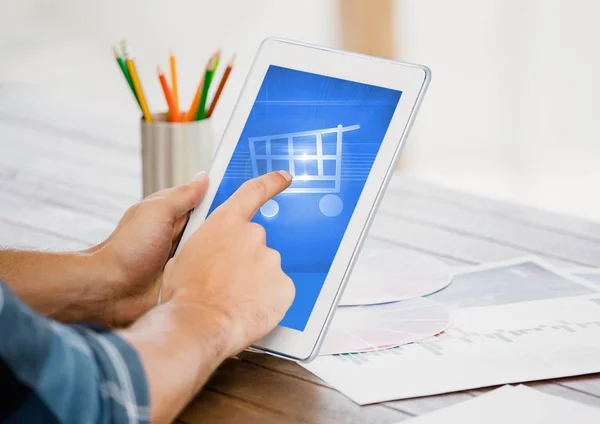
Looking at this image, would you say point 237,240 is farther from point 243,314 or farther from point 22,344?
point 22,344

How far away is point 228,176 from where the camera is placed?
1055mm

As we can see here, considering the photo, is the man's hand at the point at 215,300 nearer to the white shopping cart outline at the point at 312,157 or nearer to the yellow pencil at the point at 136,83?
the white shopping cart outline at the point at 312,157

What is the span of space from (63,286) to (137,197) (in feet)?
1.64

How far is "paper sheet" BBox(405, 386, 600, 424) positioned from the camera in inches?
33.5

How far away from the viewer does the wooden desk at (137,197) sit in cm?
90

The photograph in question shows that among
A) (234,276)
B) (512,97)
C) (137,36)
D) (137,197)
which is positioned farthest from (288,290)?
(137,36)

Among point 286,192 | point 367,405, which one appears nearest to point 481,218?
point 286,192

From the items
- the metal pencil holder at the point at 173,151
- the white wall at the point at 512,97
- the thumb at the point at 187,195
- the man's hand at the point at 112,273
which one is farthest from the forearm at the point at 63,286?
the white wall at the point at 512,97

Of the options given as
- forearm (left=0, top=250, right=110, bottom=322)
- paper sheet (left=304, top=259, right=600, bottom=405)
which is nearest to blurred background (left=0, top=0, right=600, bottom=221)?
paper sheet (left=304, top=259, right=600, bottom=405)

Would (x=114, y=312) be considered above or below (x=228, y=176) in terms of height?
below

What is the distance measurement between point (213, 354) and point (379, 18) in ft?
8.76

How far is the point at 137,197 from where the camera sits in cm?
155

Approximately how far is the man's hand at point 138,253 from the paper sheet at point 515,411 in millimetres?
349

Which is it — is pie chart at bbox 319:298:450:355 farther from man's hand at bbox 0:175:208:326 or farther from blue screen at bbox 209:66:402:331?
man's hand at bbox 0:175:208:326
